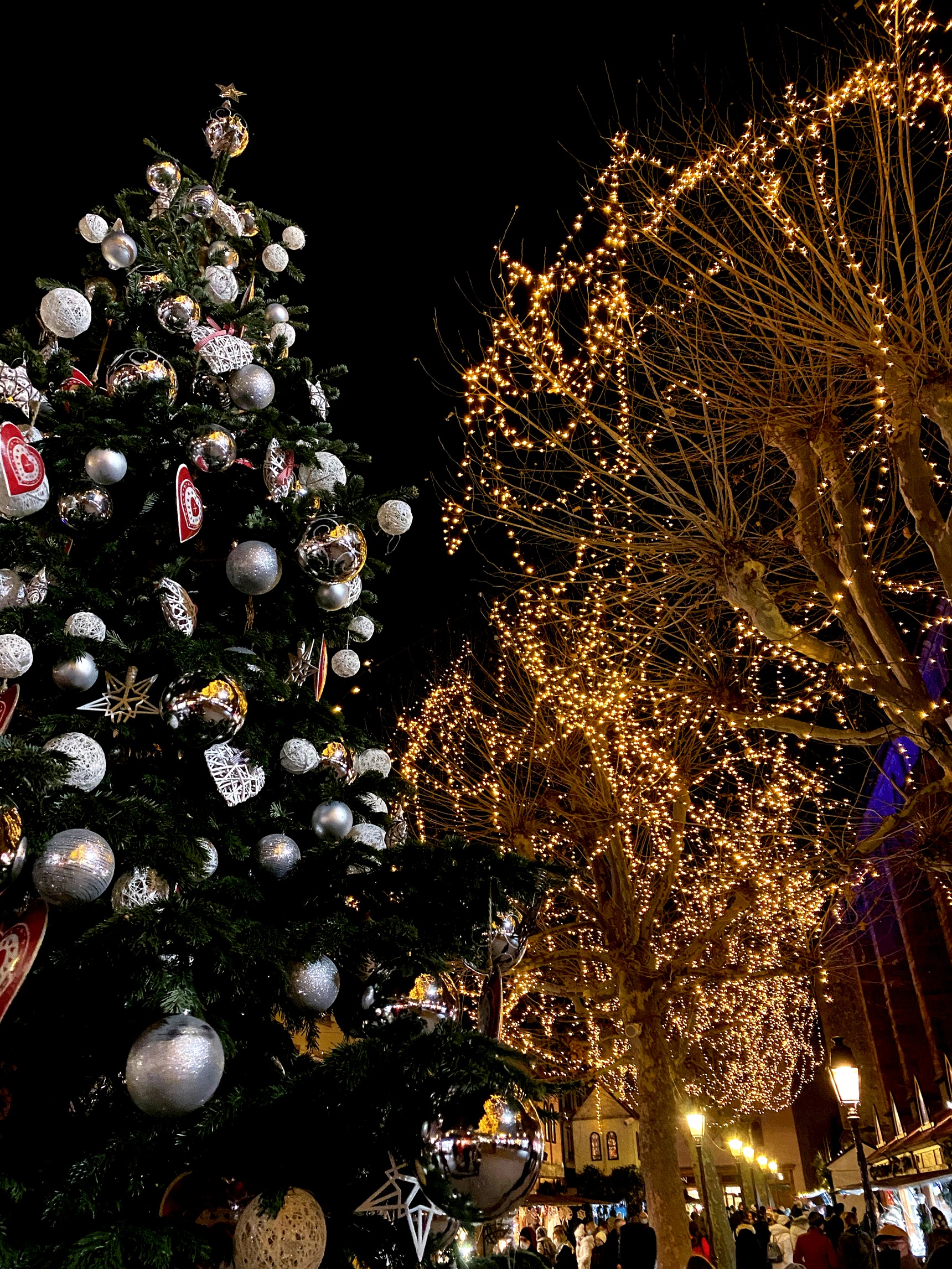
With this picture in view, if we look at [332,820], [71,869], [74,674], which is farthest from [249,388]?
[71,869]

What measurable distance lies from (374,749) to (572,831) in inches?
439

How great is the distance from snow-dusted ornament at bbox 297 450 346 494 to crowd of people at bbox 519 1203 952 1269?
3230 mm

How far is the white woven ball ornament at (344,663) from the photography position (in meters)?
4.37

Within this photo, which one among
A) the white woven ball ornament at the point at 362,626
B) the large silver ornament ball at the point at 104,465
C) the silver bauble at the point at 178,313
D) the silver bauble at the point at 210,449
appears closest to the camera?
the large silver ornament ball at the point at 104,465

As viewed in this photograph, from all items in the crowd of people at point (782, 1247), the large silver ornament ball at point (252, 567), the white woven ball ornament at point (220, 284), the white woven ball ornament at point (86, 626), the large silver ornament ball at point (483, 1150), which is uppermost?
the white woven ball ornament at point (220, 284)

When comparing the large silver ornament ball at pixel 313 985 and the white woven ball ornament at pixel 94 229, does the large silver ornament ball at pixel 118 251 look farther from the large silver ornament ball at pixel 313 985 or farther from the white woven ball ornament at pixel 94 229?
the large silver ornament ball at pixel 313 985

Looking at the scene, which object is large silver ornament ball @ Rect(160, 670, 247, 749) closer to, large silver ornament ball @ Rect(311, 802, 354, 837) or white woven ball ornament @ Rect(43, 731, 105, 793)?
white woven ball ornament @ Rect(43, 731, 105, 793)

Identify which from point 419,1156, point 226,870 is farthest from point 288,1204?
point 226,870

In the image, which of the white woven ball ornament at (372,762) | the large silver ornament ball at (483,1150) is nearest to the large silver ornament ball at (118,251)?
the white woven ball ornament at (372,762)

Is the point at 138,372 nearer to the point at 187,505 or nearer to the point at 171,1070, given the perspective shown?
the point at 187,505

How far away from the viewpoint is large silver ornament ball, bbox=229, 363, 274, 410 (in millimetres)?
3740

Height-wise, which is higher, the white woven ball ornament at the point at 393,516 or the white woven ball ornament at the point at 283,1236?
the white woven ball ornament at the point at 393,516

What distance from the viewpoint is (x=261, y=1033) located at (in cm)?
288

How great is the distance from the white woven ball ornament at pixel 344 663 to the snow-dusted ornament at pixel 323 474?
2.95 ft
